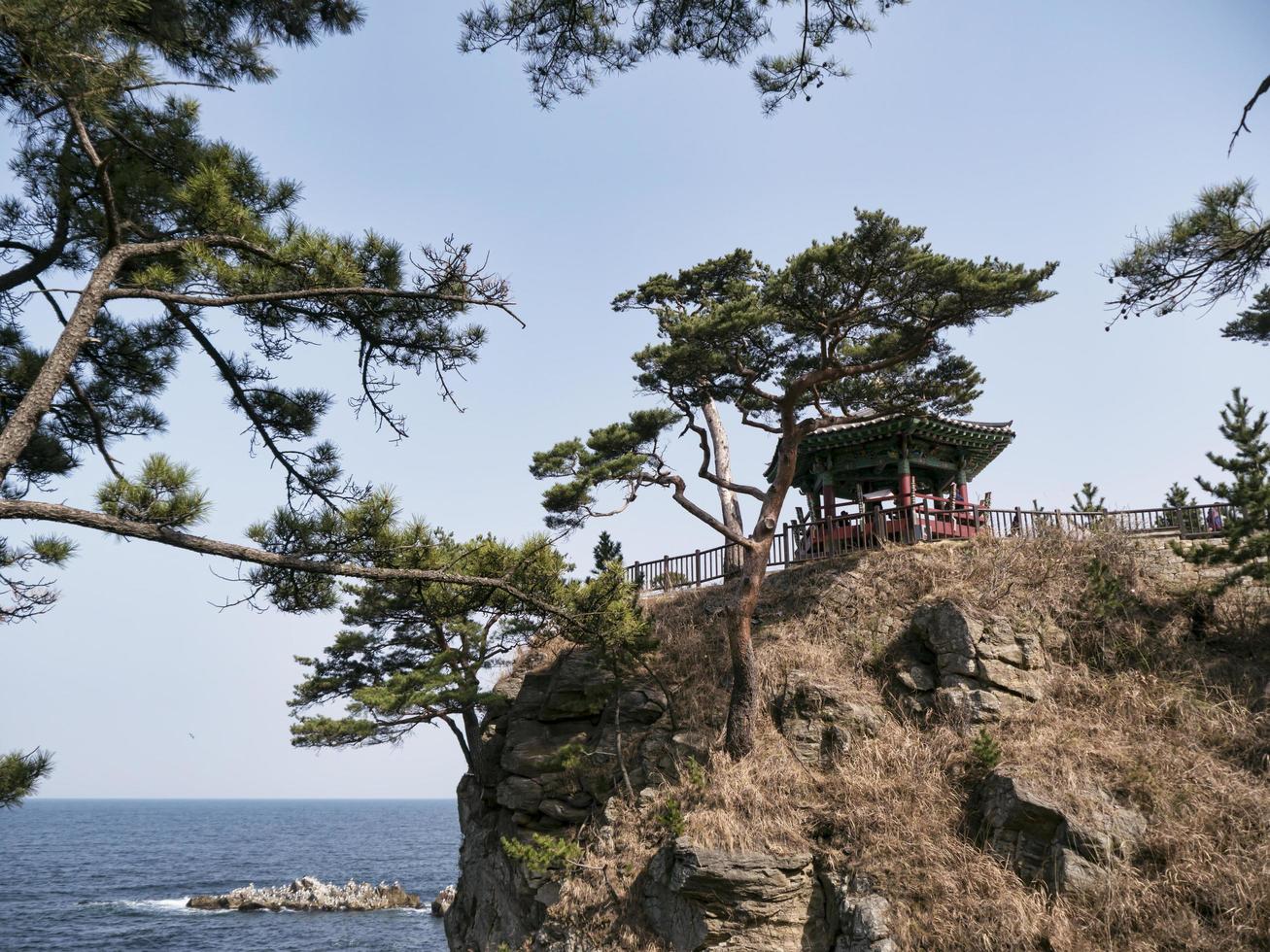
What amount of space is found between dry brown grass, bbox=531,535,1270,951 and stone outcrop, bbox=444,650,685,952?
0.75 metres

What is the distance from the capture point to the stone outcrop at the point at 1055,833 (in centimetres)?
953

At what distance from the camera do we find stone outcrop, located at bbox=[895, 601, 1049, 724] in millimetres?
12656

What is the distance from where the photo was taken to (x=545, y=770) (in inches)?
606

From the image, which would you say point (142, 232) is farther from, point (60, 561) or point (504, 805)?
point (504, 805)

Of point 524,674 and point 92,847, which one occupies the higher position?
point 524,674

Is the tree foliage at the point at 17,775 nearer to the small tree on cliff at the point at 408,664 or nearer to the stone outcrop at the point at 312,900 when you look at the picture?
the small tree on cliff at the point at 408,664

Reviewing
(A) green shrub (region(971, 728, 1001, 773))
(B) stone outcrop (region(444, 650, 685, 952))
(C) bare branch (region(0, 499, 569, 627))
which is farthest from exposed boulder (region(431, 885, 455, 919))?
(C) bare branch (region(0, 499, 569, 627))

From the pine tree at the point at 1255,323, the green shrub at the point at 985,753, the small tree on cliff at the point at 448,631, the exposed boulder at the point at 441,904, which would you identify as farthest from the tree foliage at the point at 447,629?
the exposed boulder at the point at 441,904

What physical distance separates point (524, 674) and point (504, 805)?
343 cm

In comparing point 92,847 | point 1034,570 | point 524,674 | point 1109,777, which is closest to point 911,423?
point 1034,570

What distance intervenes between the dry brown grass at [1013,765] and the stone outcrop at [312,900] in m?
26.2

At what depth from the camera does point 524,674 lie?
1864 centimetres

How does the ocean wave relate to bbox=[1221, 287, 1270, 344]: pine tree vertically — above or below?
below

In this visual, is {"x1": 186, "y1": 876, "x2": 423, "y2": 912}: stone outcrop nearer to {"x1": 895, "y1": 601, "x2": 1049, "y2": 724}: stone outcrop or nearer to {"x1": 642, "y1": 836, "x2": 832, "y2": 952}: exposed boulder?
{"x1": 642, "y1": 836, "x2": 832, "y2": 952}: exposed boulder
